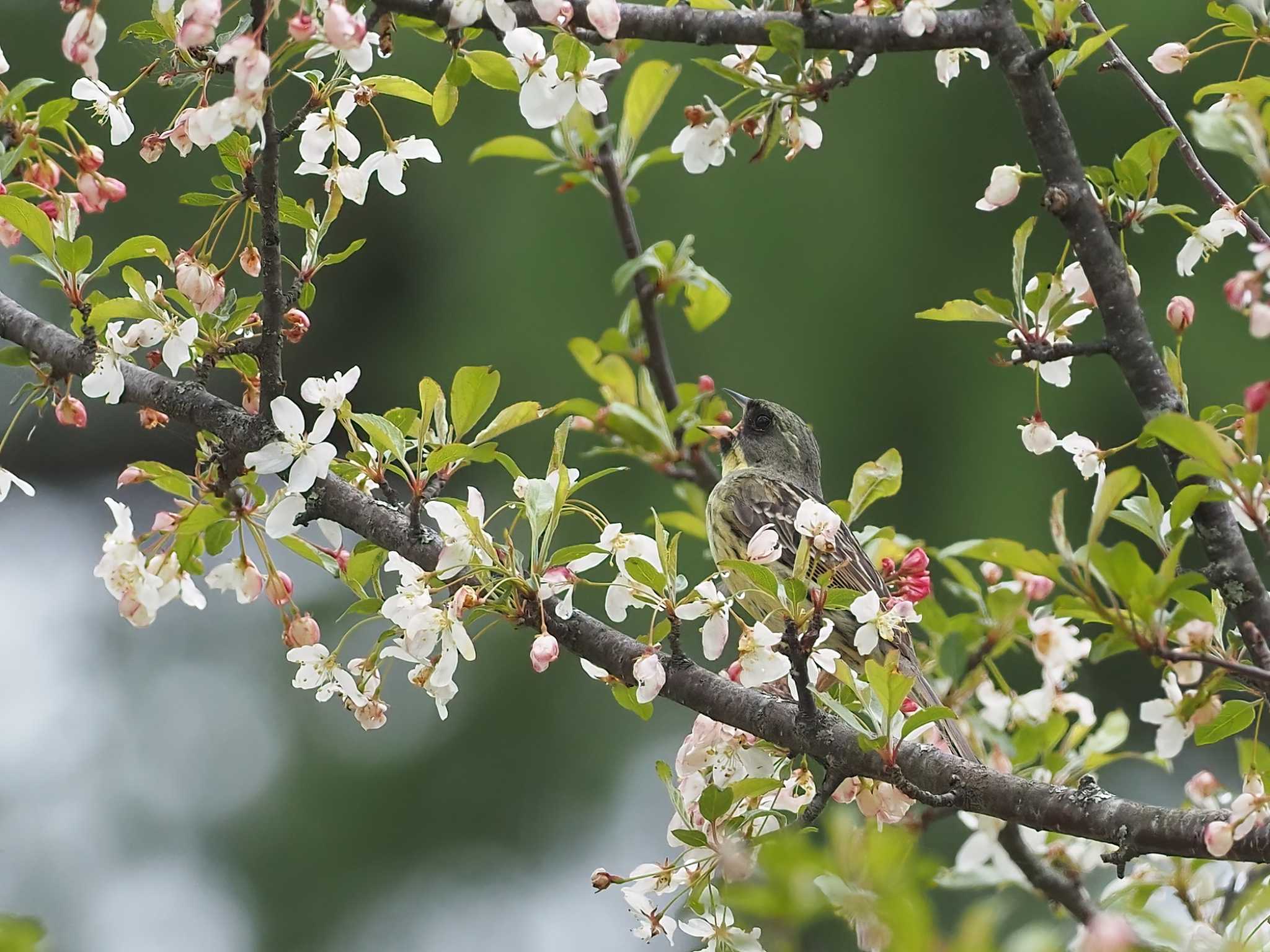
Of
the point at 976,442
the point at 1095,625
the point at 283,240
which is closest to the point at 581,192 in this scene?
the point at 283,240

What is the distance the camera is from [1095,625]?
5516mm

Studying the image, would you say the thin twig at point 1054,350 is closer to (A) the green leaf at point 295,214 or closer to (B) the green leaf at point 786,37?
(B) the green leaf at point 786,37

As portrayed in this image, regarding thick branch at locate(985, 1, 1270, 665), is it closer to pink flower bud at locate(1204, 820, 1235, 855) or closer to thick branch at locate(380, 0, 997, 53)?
thick branch at locate(380, 0, 997, 53)

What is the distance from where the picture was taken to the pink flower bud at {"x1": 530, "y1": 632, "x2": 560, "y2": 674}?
1942mm

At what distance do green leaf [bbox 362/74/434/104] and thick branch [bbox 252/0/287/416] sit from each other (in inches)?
6.4

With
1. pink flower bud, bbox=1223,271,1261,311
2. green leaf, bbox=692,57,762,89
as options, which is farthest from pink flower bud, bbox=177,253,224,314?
pink flower bud, bbox=1223,271,1261,311

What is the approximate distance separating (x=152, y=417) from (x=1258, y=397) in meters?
1.67

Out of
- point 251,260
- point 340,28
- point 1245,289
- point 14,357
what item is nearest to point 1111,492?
point 1245,289

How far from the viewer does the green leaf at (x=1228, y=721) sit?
1984 mm

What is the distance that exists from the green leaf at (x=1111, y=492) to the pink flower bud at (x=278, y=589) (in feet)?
3.86

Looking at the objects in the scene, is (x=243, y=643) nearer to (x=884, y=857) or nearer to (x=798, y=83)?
(x=798, y=83)

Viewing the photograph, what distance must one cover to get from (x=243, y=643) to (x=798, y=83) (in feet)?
18.9

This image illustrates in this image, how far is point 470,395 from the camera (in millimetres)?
2131

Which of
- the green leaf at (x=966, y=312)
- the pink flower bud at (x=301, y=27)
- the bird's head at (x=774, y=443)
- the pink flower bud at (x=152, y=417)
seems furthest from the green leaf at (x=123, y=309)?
the bird's head at (x=774, y=443)
